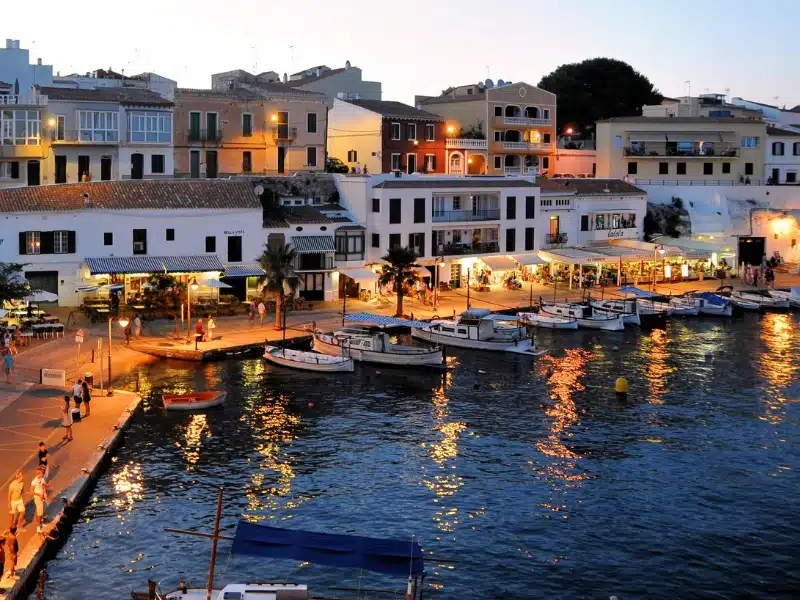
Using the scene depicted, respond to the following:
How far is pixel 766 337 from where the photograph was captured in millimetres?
69375

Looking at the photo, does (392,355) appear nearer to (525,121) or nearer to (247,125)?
(247,125)

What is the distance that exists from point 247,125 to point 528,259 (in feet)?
75.9

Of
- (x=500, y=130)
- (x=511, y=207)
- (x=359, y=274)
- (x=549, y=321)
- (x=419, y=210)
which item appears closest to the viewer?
(x=549, y=321)

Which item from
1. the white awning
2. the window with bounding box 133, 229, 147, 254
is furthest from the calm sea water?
the white awning

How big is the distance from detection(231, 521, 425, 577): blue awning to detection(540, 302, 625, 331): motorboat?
148 feet

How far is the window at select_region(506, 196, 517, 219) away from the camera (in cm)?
8344

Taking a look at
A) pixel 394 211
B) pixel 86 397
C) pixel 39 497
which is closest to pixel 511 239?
pixel 394 211

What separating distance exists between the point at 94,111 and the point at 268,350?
26.9 metres

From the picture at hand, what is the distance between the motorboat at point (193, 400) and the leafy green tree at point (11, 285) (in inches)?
475

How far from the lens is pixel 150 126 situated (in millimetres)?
77875

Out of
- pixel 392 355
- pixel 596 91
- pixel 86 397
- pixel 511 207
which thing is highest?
pixel 596 91

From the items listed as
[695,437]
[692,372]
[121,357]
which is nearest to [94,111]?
[121,357]

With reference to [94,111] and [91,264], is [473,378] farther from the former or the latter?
[94,111]

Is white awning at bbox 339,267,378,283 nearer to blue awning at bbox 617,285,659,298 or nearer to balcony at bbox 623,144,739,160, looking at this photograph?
blue awning at bbox 617,285,659,298
